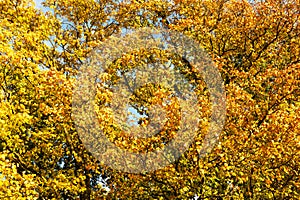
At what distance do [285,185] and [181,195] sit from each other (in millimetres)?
5022

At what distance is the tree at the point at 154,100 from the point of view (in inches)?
609

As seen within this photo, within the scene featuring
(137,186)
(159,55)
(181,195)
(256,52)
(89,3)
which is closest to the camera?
(181,195)

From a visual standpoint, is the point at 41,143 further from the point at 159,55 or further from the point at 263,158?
the point at 263,158

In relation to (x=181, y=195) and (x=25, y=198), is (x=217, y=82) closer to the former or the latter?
(x=181, y=195)

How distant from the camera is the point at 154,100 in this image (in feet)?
50.6

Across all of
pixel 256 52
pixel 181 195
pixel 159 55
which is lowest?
pixel 181 195

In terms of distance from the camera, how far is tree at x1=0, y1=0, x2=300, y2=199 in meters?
15.5

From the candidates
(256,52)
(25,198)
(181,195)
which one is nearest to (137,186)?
(181,195)

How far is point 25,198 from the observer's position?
1441cm

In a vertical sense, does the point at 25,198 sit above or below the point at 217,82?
below

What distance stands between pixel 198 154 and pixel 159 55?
326 inches

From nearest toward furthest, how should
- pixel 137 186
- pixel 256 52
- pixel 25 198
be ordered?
pixel 25 198
pixel 137 186
pixel 256 52

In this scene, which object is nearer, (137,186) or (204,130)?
(204,130)

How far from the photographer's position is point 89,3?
85.9ft
